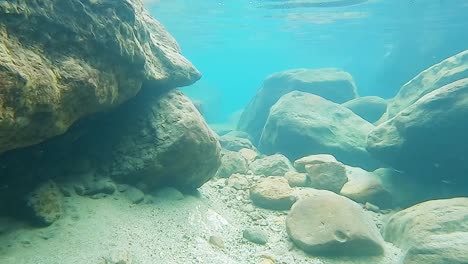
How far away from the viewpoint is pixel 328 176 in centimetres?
757

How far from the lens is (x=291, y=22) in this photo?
3412cm

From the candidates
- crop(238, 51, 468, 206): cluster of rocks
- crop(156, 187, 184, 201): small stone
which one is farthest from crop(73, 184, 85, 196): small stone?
crop(238, 51, 468, 206): cluster of rocks

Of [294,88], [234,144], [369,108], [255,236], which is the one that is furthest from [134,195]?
→ [294,88]

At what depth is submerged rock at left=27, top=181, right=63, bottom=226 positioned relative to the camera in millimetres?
3820

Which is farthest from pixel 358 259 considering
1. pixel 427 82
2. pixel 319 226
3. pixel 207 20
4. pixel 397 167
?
pixel 207 20

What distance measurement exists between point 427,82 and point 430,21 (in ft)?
64.8

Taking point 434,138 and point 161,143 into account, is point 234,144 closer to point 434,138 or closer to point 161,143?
point 434,138

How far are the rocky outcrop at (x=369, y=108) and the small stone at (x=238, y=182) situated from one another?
405 inches

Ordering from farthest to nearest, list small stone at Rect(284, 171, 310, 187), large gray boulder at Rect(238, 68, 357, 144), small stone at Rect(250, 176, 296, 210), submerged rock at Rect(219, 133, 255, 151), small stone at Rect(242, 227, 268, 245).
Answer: large gray boulder at Rect(238, 68, 357, 144)
submerged rock at Rect(219, 133, 255, 151)
small stone at Rect(284, 171, 310, 187)
small stone at Rect(250, 176, 296, 210)
small stone at Rect(242, 227, 268, 245)

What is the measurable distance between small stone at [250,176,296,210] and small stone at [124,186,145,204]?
2344 millimetres

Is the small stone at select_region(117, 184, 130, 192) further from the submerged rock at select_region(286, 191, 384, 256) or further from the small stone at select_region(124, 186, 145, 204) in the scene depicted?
the submerged rock at select_region(286, 191, 384, 256)

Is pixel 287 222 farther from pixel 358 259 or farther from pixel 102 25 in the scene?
pixel 102 25

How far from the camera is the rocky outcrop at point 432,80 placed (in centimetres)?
1197

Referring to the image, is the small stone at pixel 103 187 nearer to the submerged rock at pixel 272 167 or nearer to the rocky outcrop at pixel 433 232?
the rocky outcrop at pixel 433 232
